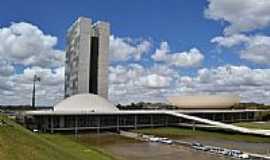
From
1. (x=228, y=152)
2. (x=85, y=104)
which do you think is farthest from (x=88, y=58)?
(x=228, y=152)

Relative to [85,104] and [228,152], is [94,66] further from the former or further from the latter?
[228,152]

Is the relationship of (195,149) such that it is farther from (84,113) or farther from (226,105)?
(226,105)

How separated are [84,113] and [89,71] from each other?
118ft

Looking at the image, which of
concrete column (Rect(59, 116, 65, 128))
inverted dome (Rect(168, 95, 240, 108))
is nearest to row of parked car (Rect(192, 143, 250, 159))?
concrete column (Rect(59, 116, 65, 128))

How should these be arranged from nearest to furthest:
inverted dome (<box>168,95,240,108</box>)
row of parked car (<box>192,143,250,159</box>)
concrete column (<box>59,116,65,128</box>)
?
1. row of parked car (<box>192,143,250,159</box>)
2. concrete column (<box>59,116,65,128</box>)
3. inverted dome (<box>168,95,240,108</box>)

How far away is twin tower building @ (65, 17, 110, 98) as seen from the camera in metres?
104

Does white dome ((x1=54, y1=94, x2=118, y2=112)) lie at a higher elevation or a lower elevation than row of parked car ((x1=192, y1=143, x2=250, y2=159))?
higher

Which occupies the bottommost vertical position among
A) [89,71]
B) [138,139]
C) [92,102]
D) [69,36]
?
[138,139]

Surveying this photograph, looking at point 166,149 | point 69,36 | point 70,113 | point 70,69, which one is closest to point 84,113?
point 70,113

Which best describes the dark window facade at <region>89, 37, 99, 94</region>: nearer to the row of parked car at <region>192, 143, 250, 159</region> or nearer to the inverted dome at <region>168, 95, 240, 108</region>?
the inverted dome at <region>168, 95, 240, 108</region>

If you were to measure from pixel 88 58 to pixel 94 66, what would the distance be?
3.54 m

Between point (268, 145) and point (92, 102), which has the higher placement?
point (92, 102)

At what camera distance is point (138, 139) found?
57625mm

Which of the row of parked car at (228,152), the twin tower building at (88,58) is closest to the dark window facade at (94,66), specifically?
the twin tower building at (88,58)
